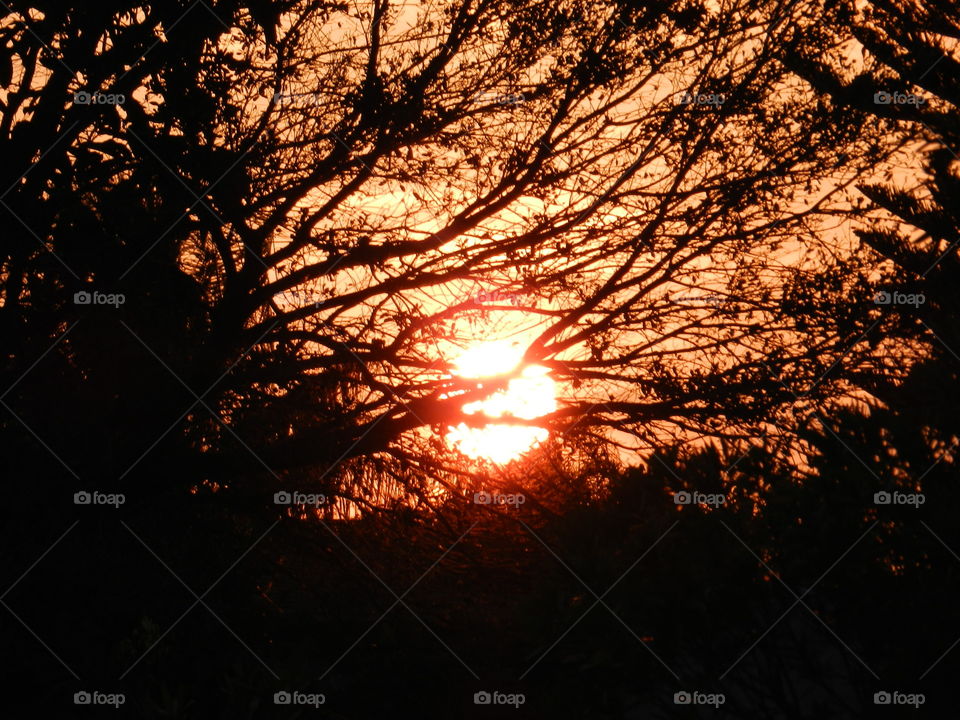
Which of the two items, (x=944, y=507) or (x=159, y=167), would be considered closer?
(x=944, y=507)

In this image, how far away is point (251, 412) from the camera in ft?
28.0

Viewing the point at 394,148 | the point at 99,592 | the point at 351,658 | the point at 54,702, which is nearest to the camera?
the point at 54,702

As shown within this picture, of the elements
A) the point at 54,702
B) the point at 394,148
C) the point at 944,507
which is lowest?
the point at 54,702

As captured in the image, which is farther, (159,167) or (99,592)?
(99,592)

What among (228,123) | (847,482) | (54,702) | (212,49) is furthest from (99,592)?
(847,482)

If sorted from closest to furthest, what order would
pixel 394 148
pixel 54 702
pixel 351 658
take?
1. pixel 54 702
2. pixel 394 148
3. pixel 351 658

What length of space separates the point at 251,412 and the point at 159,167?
7.77 feet

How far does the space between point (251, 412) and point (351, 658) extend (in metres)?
3.43

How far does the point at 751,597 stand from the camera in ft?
17.2

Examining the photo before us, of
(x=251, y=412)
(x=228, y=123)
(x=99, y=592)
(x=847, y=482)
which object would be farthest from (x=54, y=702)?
(x=847, y=482)

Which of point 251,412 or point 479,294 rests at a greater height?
point 479,294

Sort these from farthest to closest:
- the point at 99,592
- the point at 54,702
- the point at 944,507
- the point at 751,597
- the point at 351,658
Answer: the point at 351,658, the point at 99,592, the point at 54,702, the point at 751,597, the point at 944,507

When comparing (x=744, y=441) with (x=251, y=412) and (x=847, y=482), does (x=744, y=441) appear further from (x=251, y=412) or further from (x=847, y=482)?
(x=251, y=412)

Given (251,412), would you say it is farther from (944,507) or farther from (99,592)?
(944,507)
